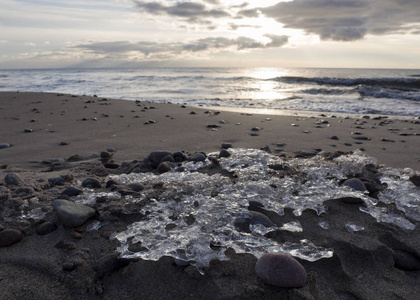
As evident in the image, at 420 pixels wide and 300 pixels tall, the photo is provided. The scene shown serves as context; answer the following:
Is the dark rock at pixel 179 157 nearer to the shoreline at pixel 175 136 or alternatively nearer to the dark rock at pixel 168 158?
the dark rock at pixel 168 158

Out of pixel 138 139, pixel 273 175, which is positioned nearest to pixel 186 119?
pixel 138 139

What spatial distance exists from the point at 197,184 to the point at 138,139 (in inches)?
98.9

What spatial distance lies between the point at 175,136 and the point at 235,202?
9.46 feet

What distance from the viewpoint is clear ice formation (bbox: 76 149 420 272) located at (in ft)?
5.03

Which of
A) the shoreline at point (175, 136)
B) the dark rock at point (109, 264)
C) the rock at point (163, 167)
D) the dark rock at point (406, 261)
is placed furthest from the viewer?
the shoreline at point (175, 136)

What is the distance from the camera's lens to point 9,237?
63.5 inches

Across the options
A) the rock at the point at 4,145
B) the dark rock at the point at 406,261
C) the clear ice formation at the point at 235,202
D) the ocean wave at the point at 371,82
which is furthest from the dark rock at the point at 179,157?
the ocean wave at the point at 371,82

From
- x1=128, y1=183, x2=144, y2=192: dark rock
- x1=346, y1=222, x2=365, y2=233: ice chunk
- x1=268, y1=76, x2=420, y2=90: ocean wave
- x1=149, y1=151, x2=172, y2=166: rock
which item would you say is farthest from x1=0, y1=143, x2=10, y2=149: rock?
x1=268, y1=76, x2=420, y2=90: ocean wave

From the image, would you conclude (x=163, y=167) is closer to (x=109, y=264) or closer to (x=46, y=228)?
(x=46, y=228)

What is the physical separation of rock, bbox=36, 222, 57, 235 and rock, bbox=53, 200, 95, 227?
58mm

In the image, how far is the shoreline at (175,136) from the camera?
3744 mm

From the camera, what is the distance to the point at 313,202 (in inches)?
79.1

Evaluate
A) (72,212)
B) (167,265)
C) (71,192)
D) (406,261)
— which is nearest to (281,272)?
(167,265)

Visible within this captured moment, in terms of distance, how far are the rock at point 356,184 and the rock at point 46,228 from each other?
6.31ft
